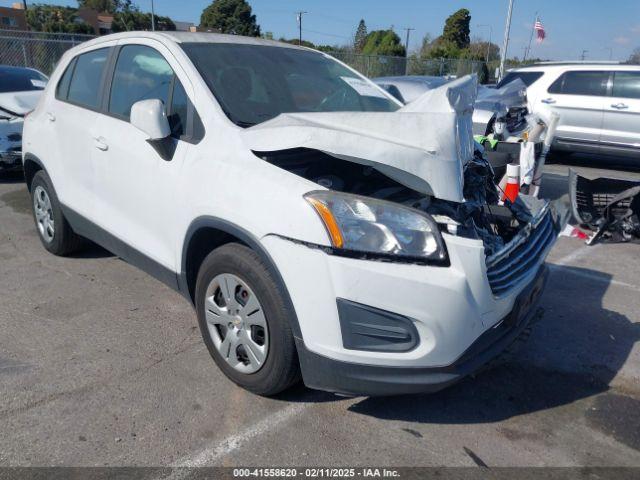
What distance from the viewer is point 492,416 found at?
9.28ft

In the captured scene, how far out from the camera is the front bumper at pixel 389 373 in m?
2.40

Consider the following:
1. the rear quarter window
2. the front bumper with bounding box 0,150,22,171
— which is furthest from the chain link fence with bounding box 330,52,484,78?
the rear quarter window

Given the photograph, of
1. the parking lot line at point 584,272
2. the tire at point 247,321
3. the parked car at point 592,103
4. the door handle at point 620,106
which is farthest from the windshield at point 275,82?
the door handle at point 620,106

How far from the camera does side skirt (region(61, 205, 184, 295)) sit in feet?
10.9

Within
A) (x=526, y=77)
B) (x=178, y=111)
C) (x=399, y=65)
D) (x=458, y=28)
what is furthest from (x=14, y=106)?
(x=458, y=28)

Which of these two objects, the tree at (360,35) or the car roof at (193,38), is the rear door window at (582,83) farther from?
the tree at (360,35)

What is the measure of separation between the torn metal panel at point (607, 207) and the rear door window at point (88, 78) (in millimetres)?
4765

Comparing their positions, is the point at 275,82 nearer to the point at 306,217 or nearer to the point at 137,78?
the point at 137,78

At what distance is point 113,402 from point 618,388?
2775 millimetres

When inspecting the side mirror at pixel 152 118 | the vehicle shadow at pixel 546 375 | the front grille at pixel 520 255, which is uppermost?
the side mirror at pixel 152 118

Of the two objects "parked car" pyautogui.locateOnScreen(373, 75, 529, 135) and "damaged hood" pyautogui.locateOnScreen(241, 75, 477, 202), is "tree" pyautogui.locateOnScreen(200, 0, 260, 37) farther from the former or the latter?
"damaged hood" pyautogui.locateOnScreen(241, 75, 477, 202)

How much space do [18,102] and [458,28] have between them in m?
47.9

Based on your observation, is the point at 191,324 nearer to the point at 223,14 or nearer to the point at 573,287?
the point at 573,287

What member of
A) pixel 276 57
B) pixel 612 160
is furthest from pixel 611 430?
pixel 612 160
